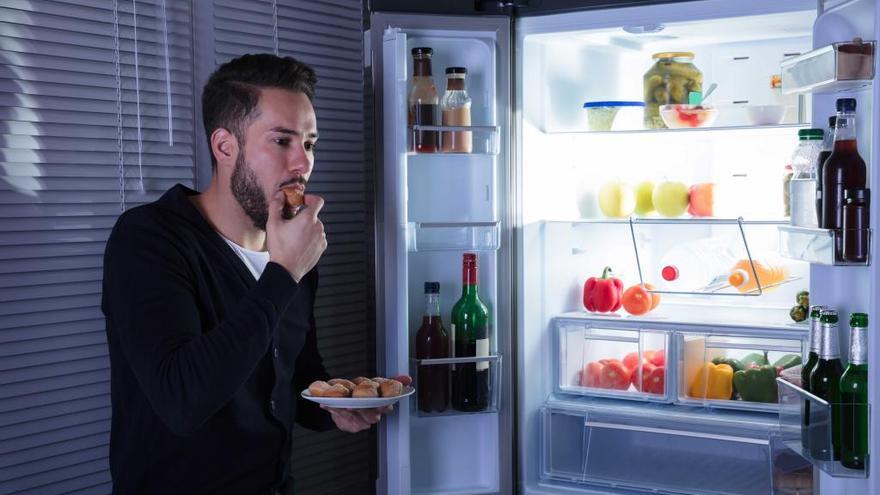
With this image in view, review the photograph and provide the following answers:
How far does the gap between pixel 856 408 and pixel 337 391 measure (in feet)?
3.67

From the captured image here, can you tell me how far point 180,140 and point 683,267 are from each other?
154 centimetres

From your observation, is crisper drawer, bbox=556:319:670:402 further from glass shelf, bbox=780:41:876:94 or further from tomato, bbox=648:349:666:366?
glass shelf, bbox=780:41:876:94

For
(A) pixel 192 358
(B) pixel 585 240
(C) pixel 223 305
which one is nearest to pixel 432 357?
(B) pixel 585 240

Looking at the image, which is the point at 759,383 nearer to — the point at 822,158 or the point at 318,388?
the point at 822,158

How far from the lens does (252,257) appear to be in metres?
2.07

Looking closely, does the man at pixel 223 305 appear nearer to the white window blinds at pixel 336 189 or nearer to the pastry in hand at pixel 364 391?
the pastry in hand at pixel 364 391

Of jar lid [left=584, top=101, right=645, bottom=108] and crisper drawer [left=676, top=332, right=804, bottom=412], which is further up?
jar lid [left=584, top=101, right=645, bottom=108]

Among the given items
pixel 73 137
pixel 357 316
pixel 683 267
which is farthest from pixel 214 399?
pixel 683 267

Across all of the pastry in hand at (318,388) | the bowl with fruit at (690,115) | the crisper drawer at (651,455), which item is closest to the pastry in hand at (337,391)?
the pastry in hand at (318,388)

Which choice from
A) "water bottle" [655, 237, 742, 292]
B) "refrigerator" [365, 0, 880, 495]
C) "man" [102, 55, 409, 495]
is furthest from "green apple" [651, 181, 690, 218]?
"man" [102, 55, 409, 495]

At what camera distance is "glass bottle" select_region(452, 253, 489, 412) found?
2.55 m

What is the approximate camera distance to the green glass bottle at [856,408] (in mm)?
1718

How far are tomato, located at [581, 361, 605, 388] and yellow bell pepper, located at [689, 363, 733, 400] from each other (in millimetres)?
281

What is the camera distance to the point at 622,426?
2633mm
